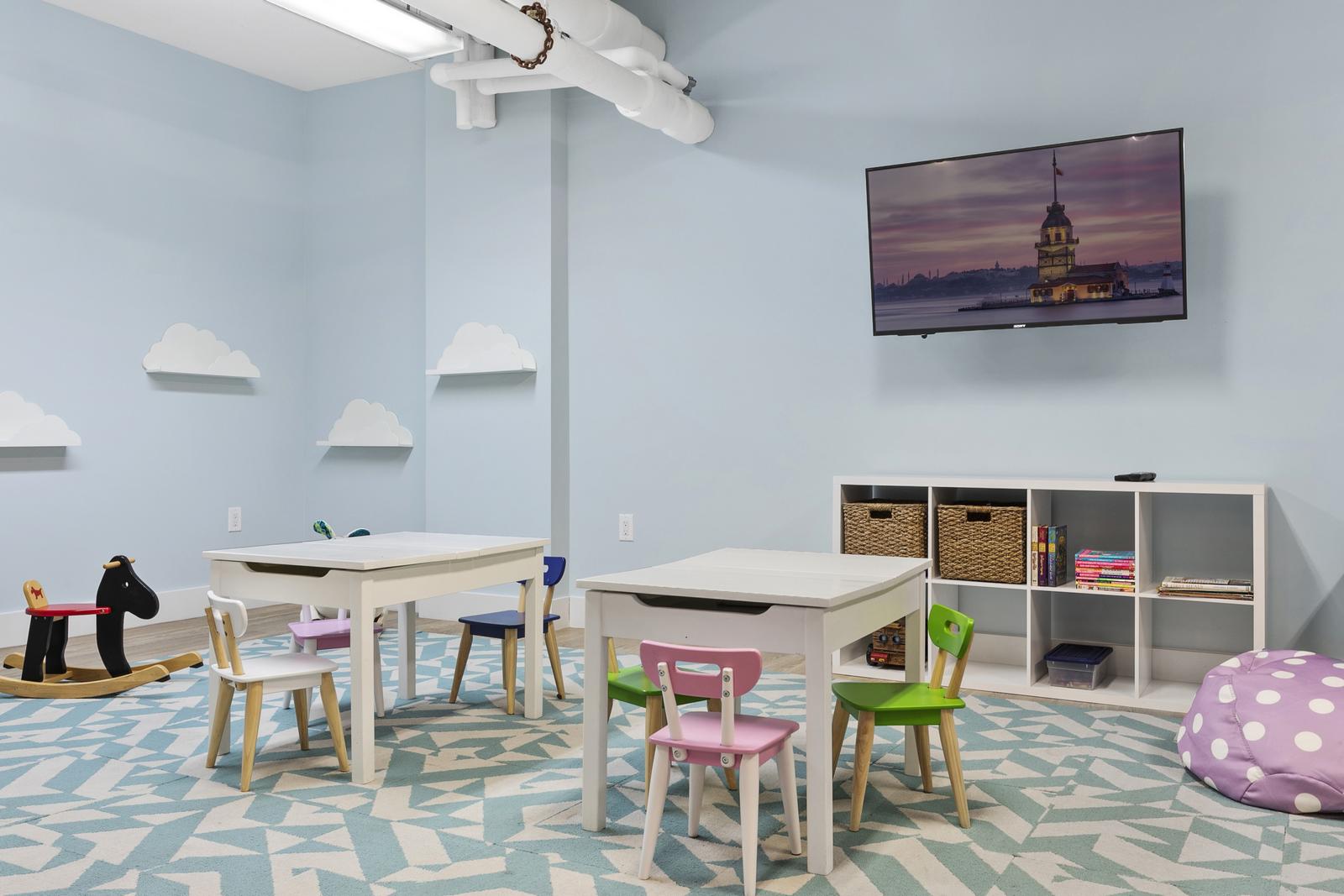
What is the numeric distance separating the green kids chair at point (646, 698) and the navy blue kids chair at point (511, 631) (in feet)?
2.85

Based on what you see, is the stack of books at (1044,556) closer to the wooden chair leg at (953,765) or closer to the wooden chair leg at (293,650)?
the wooden chair leg at (953,765)

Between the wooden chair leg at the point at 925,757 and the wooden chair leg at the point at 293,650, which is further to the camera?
the wooden chair leg at the point at 293,650

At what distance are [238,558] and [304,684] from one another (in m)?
0.47

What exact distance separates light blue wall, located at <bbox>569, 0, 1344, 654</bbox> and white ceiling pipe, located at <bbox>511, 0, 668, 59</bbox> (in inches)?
16.7

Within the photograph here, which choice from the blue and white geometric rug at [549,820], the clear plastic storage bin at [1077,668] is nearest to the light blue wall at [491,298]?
the blue and white geometric rug at [549,820]

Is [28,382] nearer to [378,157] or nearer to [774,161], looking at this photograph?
[378,157]

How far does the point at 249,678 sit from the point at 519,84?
3.40m

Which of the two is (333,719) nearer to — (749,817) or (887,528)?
(749,817)

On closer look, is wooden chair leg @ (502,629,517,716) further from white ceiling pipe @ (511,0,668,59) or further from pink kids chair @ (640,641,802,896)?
white ceiling pipe @ (511,0,668,59)

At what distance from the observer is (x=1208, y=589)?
3838 millimetres

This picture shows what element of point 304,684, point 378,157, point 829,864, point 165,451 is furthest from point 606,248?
point 829,864

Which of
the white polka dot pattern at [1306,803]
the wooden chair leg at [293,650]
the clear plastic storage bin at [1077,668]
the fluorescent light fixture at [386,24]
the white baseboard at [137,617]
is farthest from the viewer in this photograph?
the white baseboard at [137,617]

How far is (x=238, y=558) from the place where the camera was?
130 inches

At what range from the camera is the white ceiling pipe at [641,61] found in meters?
4.79
